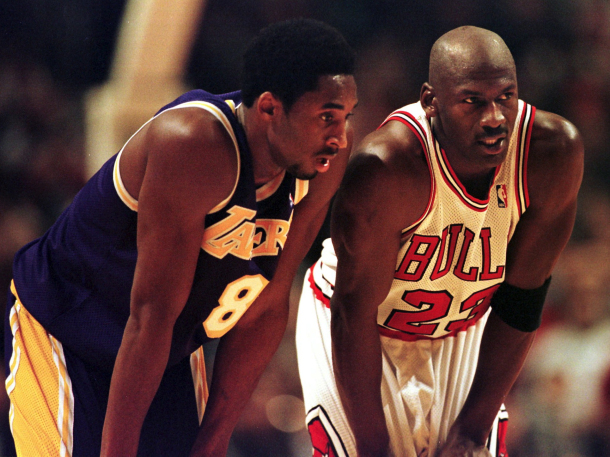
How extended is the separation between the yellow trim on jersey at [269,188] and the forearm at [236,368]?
1.32ft

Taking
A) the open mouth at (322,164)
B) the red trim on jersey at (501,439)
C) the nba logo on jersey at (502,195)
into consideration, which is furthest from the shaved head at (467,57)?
the red trim on jersey at (501,439)

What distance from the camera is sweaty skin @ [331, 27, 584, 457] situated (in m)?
→ 2.00

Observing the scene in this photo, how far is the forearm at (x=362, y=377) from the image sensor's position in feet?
7.13

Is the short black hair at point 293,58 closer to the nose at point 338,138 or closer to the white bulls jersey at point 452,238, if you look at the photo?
the nose at point 338,138

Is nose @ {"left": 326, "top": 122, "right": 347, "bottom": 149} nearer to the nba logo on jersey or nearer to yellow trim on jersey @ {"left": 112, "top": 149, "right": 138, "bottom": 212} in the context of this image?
yellow trim on jersey @ {"left": 112, "top": 149, "right": 138, "bottom": 212}

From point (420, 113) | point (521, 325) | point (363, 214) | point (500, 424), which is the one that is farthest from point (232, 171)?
point (500, 424)

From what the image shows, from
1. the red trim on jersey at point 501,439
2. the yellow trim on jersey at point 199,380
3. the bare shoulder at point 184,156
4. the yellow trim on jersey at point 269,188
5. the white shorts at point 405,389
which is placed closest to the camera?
the bare shoulder at point 184,156

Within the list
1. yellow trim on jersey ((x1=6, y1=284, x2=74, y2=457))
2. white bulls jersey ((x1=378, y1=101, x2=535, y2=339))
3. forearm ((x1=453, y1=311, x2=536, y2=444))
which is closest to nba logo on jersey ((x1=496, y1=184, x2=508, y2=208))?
white bulls jersey ((x1=378, y1=101, x2=535, y2=339))

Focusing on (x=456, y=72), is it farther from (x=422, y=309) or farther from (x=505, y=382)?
(x=505, y=382)

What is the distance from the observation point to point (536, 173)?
2127 mm

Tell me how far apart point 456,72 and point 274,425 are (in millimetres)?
2247

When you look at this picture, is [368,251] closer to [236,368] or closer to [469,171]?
[469,171]

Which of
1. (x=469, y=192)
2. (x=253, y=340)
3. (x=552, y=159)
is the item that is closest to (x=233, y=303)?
(x=253, y=340)

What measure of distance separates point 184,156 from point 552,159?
3.50ft
